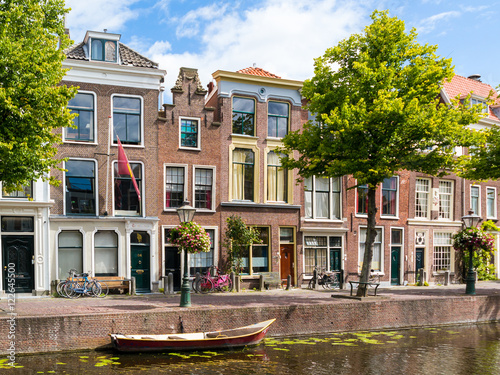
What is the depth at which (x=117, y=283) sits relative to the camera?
923 inches

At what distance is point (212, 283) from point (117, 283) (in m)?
4.25

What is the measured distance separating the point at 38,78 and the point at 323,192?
17332 millimetres

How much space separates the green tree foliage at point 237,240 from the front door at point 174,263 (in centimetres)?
244

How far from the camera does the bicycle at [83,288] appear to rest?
22.1 metres

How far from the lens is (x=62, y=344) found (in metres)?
15.4

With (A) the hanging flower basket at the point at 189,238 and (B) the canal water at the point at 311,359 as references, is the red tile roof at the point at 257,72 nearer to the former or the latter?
(A) the hanging flower basket at the point at 189,238

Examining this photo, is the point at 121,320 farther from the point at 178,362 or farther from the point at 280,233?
the point at 280,233

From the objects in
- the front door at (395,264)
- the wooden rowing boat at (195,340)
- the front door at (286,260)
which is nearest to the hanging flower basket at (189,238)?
the wooden rowing boat at (195,340)

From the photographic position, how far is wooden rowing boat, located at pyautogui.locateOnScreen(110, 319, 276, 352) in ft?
51.0

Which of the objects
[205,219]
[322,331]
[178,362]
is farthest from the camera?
[205,219]

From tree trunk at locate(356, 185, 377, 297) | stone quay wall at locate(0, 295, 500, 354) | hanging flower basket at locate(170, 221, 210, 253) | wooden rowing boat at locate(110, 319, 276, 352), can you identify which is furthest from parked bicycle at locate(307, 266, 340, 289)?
wooden rowing boat at locate(110, 319, 276, 352)

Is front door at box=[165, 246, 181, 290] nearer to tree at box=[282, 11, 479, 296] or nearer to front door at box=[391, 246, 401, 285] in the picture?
tree at box=[282, 11, 479, 296]

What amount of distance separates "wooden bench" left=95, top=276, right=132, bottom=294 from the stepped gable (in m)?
9.75

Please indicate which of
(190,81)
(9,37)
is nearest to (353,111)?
(190,81)
